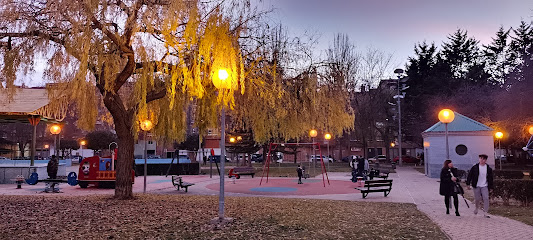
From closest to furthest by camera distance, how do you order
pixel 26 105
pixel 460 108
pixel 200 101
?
1. pixel 200 101
2. pixel 26 105
3. pixel 460 108

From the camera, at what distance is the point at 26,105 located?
22719 mm

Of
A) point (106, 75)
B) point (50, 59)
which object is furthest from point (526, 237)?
point (50, 59)

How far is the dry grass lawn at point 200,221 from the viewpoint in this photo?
25.4 ft

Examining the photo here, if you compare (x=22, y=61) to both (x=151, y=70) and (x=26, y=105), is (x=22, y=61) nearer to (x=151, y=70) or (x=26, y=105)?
(x=151, y=70)

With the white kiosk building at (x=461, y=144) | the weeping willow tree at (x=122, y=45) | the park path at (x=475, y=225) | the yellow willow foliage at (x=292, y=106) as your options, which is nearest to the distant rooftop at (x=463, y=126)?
the white kiosk building at (x=461, y=144)

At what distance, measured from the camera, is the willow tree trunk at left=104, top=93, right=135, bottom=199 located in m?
12.8

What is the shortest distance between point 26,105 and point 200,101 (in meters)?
16.2

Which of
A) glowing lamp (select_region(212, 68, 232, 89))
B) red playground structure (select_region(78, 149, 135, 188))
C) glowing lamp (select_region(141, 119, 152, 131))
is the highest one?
glowing lamp (select_region(212, 68, 232, 89))

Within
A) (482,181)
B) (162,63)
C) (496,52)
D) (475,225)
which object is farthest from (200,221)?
(496,52)

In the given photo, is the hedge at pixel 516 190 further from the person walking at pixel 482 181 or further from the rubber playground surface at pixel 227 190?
the rubber playground surface at pixel 227 190

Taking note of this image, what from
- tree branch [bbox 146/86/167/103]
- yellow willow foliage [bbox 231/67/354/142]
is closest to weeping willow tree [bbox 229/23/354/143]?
yellow willow foliage [bbox 231/67/354/142]

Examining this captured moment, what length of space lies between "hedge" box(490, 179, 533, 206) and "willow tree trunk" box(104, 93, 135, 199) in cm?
1308

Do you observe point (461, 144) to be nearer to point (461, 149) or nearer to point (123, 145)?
point (461, 149)

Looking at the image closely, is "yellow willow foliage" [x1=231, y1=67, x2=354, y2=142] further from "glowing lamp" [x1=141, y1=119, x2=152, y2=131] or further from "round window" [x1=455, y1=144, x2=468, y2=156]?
"round window" [x1=455, y1=144, x2=468, y2=156]
